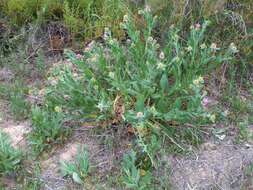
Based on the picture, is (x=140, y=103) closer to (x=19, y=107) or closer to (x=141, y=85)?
(x=141, y=85)

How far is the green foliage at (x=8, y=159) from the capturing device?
3164 millimetres

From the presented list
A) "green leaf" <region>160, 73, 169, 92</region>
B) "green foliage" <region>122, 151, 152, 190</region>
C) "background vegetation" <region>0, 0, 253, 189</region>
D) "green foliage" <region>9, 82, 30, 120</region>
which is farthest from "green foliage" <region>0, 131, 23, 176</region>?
"green leaf" <region>160, 73, 169, 92</region>

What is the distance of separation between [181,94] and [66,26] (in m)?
1.36

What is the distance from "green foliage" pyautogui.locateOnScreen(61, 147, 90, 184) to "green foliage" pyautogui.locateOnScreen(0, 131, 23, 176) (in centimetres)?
29

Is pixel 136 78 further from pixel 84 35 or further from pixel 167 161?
pixel 84 35

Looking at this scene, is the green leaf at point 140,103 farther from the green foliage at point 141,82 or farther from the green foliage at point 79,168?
the green foliage at point 79,168

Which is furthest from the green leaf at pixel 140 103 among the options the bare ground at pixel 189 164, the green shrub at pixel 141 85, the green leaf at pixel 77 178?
the green leaf at pixel 77 178

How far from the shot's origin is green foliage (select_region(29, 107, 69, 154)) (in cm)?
334

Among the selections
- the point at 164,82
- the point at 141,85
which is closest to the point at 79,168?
the point at 141,85

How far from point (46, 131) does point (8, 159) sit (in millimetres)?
317

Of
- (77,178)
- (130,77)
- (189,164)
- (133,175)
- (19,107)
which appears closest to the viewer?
(133,175)

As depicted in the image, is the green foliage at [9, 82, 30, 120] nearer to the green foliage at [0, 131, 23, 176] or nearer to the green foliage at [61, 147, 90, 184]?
the green foliage at [0, 131, 23, 176]

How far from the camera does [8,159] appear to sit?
3.17 meters

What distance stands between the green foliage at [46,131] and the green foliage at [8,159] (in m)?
0.15
